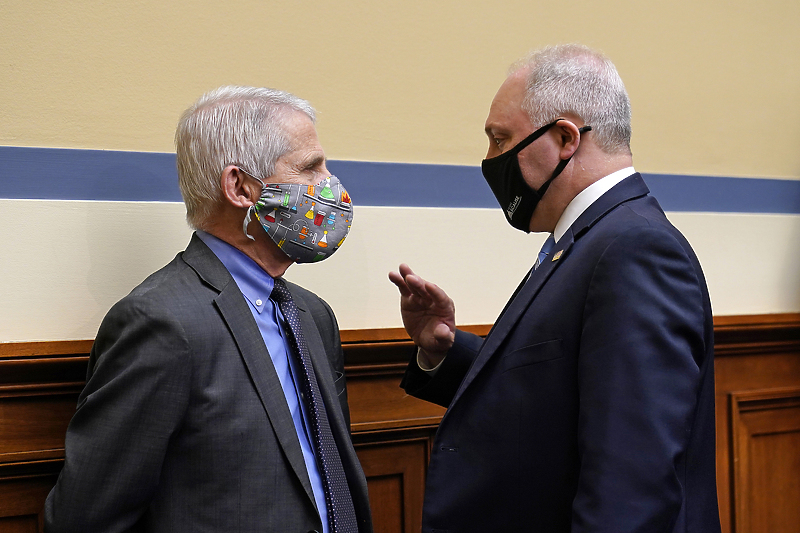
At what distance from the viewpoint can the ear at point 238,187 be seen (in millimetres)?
1587

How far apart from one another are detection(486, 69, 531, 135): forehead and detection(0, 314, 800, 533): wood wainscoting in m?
0.75

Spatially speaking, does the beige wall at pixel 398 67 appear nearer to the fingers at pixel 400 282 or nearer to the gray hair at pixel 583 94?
the fingers at pixel 400 282

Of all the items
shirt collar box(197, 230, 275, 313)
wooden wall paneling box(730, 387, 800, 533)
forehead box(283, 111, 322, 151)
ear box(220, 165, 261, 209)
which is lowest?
wooden wall paneling box(730, 387, 800, 533)

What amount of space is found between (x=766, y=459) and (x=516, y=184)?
71.8 inches

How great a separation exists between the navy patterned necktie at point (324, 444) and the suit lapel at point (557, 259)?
0.30 metres

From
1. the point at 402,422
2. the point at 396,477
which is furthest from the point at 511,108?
the point at 396,477

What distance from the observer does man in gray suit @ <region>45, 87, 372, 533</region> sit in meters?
1.34

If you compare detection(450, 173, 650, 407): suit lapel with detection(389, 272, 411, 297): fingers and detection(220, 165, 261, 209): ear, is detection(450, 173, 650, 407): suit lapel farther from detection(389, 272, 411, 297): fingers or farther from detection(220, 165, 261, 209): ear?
detection(220, 165, 261, 209): ear

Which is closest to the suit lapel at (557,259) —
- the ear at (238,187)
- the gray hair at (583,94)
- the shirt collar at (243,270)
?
the gray hair at (583,94)

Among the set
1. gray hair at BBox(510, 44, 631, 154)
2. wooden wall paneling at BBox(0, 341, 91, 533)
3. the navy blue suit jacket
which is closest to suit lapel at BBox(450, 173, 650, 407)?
the navy blue suit jacket

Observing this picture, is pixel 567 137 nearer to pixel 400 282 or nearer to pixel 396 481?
pixel 400 282

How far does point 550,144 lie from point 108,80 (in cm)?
115

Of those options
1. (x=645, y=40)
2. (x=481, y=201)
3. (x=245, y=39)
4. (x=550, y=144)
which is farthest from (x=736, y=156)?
(x=245, y=39)

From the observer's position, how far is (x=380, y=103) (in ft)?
7.34
